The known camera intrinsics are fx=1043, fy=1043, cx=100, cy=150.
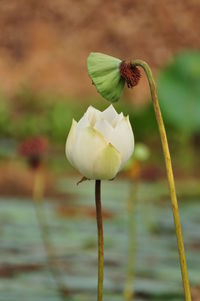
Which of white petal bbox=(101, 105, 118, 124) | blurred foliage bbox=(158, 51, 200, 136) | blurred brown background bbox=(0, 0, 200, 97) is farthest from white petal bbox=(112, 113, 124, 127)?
blurred brown background bbox=(0, 0, 200, 97)

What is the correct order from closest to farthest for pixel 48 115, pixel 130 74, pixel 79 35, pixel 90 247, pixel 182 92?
pixel 130 74 → pixel 90 247 → pixel 182 92 → pixel 48 115 → pixel 79 35

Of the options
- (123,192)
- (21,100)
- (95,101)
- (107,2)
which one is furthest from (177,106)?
(107,2)

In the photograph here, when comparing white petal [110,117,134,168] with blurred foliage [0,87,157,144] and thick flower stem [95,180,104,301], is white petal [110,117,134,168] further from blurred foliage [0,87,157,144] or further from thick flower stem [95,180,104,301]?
blurred foliage [0,87,157,144]

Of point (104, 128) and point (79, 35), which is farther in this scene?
point (79, 35)

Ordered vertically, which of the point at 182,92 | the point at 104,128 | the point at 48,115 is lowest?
the point at 104,128

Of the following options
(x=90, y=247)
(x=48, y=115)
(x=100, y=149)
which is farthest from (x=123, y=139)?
(x=48, y=115)

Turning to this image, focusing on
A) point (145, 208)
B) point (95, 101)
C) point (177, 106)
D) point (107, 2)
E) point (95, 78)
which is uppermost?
point (107, 2)

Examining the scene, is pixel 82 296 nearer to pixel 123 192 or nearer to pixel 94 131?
pixel 94 131

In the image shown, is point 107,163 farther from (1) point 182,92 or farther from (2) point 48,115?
(2) point 48,115
